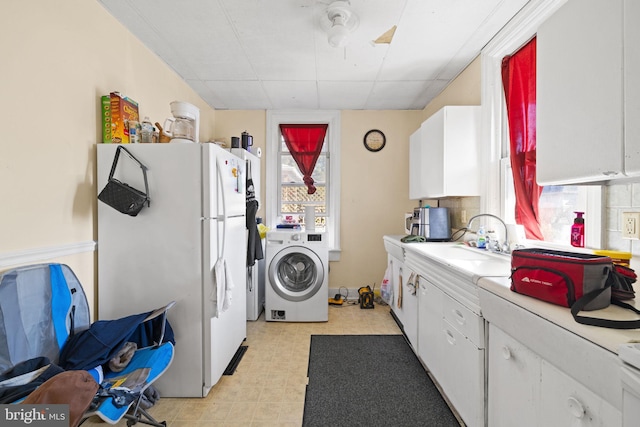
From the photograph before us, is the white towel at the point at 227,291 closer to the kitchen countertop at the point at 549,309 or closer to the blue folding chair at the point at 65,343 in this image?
the blue folding chair at the point at 65,343

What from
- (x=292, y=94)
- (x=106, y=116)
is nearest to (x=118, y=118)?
(x=106, y=116)

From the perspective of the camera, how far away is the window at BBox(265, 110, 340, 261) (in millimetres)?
3861

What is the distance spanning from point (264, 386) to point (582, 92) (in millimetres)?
2316

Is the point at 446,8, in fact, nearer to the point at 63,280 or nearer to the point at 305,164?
the point at 305,164

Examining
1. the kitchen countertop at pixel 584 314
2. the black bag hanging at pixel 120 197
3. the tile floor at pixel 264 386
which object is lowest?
the tile floor at pixel 264 386

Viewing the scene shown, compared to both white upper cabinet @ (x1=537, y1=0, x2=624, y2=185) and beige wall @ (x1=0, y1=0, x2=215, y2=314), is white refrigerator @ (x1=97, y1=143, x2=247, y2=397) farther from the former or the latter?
white upper cabinet @ (x1=537, y1=0, x2=624, y2=185)

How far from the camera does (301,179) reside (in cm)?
402

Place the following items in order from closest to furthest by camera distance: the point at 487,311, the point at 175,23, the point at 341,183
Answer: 1. the point at 487,311
2. the point at 175,23
3. the point at 341,183

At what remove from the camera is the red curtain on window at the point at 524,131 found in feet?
6.26

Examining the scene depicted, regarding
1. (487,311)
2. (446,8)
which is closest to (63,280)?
(487,311)

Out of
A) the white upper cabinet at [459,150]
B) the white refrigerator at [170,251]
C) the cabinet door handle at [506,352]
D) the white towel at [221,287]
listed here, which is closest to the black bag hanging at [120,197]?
the white refrigerator at [170,251]

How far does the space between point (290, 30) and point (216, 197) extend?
1.34m

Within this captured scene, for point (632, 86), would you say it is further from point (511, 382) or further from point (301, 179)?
point (301, 179)

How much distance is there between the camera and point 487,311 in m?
1.27
